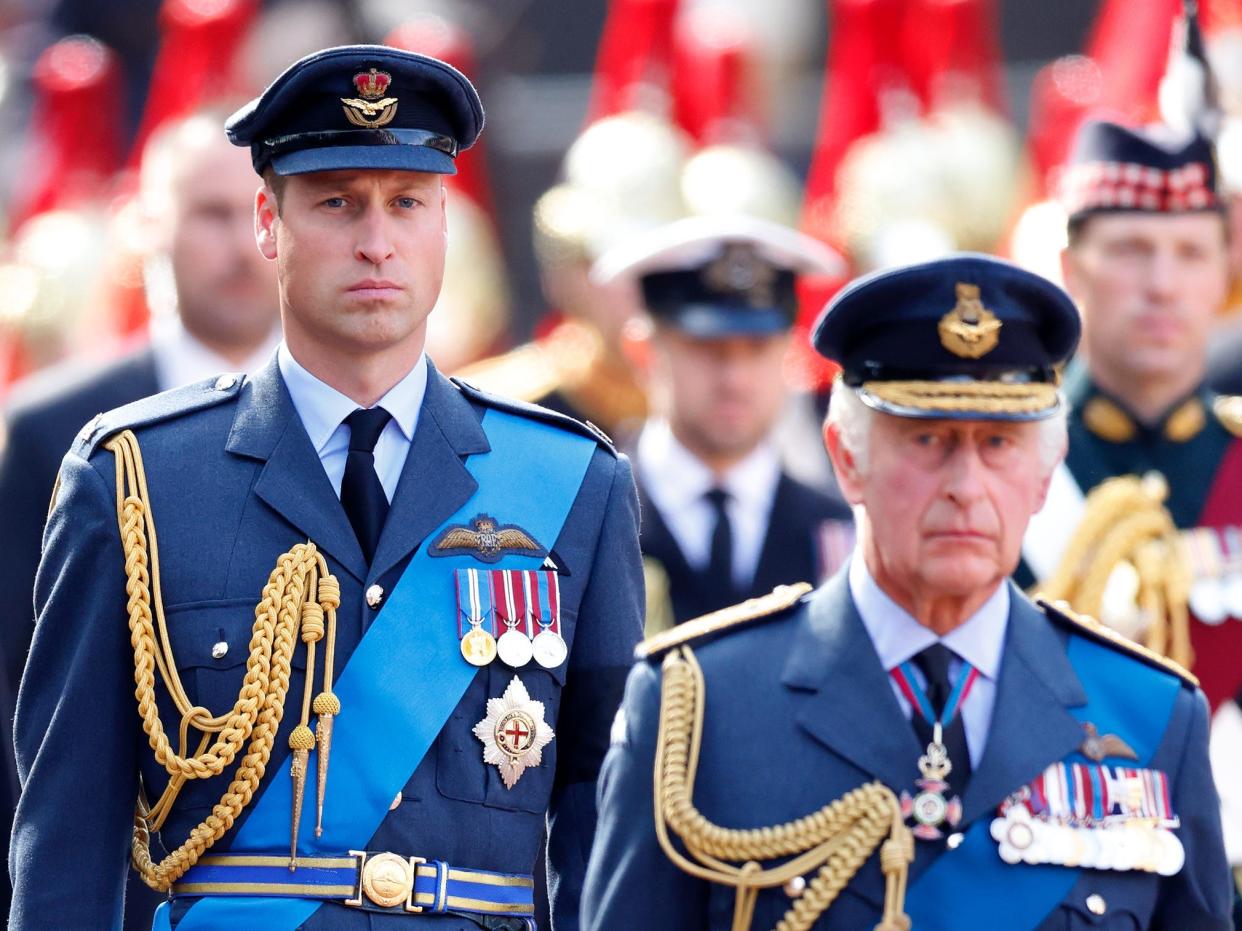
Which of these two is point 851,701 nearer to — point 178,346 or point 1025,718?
point 1025,718

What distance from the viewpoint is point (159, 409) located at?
17.5 ft

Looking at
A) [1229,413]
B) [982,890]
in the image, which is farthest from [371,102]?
[1229,413]

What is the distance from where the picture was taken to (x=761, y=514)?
8.48 metres

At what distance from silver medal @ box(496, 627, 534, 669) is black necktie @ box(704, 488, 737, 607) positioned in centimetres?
293

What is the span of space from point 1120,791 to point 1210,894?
0.66 feet

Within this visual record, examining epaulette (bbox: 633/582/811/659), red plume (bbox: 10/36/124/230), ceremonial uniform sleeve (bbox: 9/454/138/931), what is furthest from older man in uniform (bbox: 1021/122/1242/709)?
red plume (bbox: 10/36/124/230)

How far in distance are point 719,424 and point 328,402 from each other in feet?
11.0

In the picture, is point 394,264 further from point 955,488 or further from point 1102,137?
point 1102,137

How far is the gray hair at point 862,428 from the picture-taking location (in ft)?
16.4

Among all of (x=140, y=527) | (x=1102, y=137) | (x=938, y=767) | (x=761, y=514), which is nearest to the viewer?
(x=938, y=767)

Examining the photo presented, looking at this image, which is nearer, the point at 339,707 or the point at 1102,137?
the point at 339,707

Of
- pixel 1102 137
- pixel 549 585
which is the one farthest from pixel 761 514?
pixel 549 585

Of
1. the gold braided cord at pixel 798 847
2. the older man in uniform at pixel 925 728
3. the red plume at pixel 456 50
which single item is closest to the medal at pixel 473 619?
the older man in uniform at pixel 925 728

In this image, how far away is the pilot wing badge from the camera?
5.23 meters
